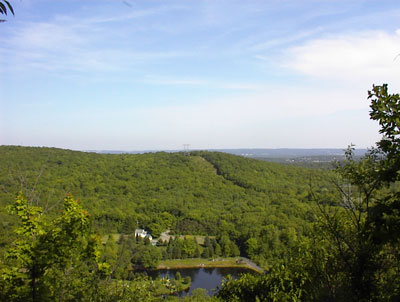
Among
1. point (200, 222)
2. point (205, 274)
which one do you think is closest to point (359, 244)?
point (205, 274)

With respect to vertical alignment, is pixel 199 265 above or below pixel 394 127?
below

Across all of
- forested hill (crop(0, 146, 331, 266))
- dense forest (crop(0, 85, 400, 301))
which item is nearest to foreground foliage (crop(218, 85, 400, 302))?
dense forest (crop(0, 85, 400, 301))

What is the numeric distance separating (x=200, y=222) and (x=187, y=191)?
47.0 feet

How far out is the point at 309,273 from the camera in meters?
7.48

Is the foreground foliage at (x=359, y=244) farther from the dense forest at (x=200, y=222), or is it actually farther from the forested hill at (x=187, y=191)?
the forested hill at (x=187, y=191)

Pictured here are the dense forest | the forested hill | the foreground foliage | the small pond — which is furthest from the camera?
the forested hill

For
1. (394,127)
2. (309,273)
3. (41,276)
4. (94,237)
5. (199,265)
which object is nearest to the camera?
(394,127)

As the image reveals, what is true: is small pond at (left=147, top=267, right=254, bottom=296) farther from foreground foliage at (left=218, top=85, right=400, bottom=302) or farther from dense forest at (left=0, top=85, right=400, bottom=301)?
foreground foliage at (left=218, top=85, right=400, bottom=302)

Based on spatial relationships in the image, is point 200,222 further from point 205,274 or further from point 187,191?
point 205,274

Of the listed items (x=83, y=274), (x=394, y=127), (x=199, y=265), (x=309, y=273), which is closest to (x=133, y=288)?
(x=83, y=274)

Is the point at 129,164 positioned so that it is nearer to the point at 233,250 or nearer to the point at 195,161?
the point at 195,161

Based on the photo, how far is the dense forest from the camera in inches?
161

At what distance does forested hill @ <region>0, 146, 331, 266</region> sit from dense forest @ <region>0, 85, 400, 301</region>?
10.3 inches

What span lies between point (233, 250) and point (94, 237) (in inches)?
1575
